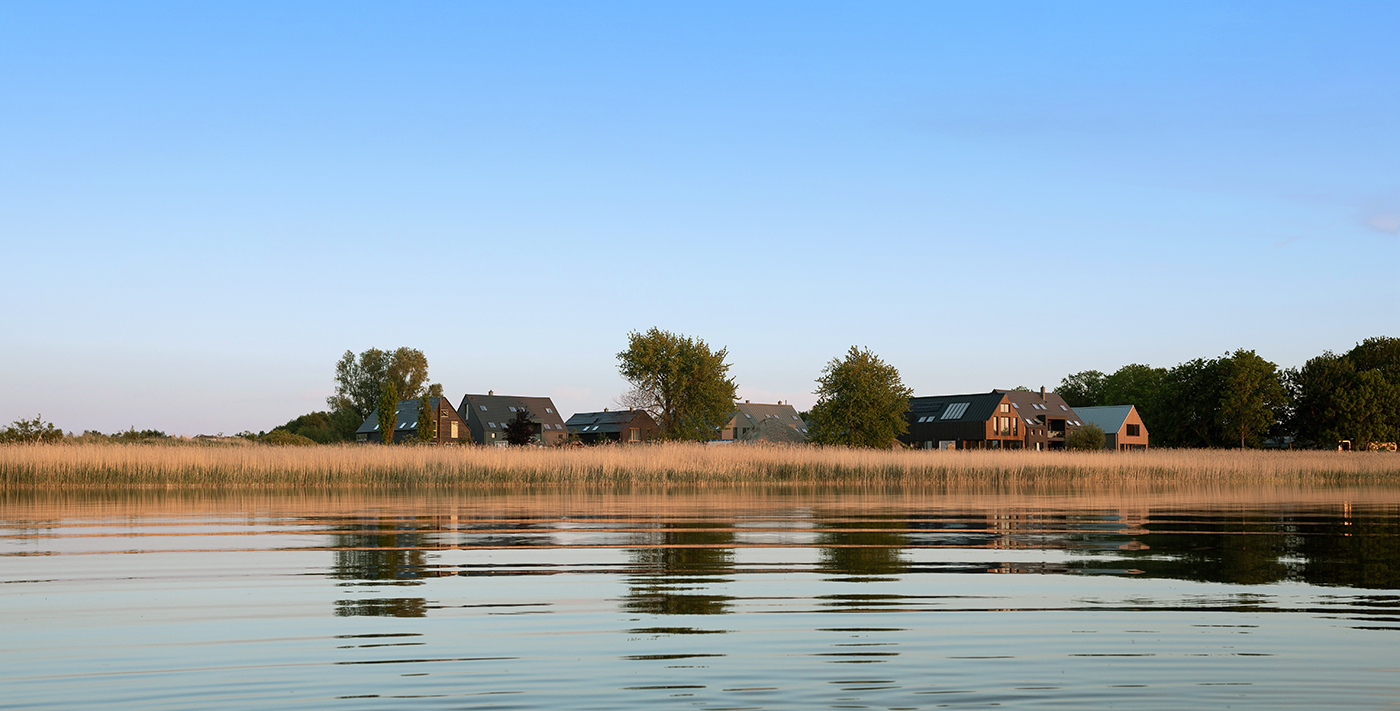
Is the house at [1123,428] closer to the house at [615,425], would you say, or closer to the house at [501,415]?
the house at [615,425]

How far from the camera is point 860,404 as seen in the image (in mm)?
57375

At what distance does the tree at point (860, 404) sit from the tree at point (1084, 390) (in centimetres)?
8721

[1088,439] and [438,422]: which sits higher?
[438,422]

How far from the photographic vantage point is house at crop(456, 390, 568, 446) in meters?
113

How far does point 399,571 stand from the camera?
1023 centimetres

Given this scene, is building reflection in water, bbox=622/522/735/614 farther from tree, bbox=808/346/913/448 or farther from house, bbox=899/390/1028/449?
house, bbox=899/390/1028/449

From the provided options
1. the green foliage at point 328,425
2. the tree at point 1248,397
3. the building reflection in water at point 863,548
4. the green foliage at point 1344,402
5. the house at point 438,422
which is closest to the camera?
the building reflection in water at point 863,548

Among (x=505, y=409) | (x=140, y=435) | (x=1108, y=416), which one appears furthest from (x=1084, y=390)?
(x=140, y=435)

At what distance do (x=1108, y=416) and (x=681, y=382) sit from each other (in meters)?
50.2

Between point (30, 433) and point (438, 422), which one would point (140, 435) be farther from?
point (438, 422)

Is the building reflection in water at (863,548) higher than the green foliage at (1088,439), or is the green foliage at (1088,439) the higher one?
the building reflection in water at (863,548)

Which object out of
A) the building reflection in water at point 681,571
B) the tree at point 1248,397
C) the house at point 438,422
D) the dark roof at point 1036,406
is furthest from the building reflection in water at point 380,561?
the house at point 438,422

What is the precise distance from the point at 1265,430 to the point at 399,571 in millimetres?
90010

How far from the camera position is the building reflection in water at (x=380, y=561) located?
7945 millimetres
